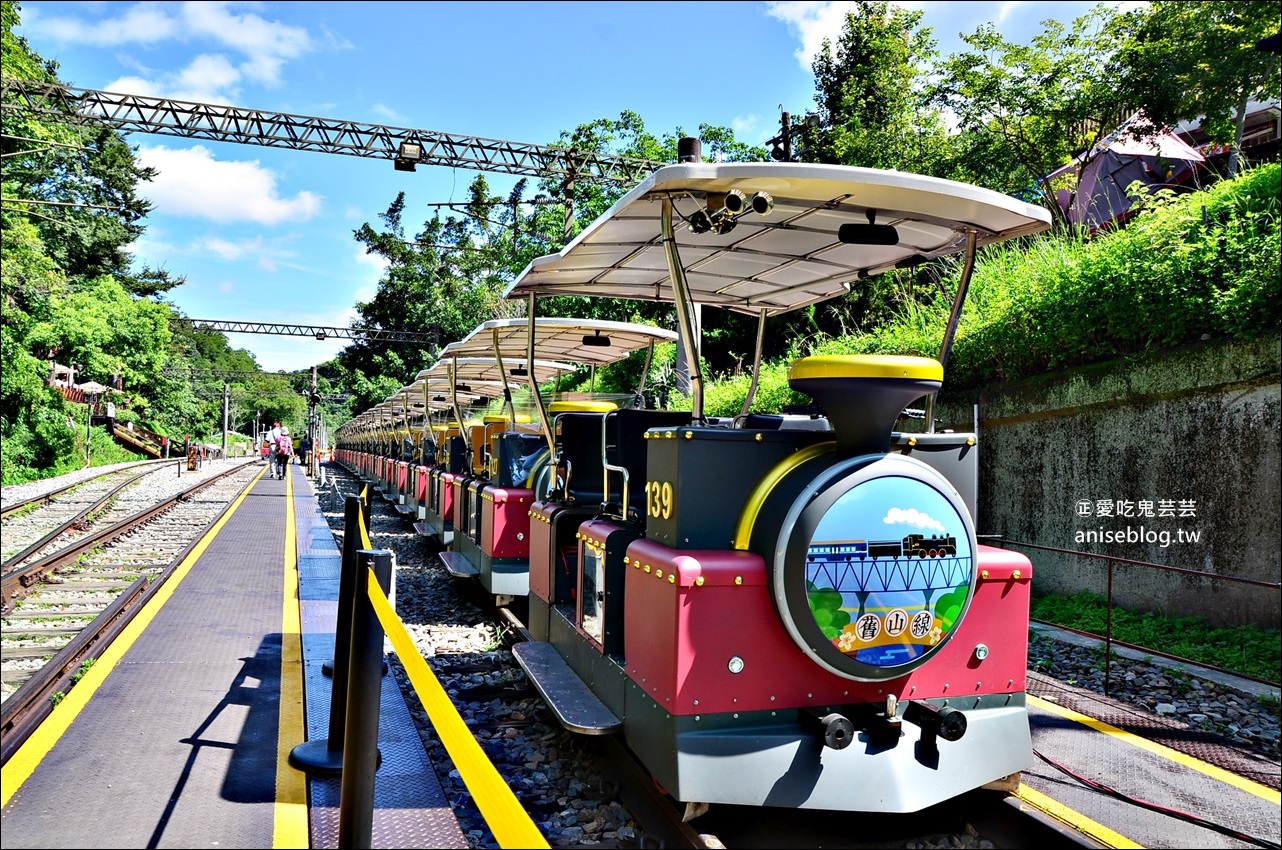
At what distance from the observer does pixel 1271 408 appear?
21.8 feet

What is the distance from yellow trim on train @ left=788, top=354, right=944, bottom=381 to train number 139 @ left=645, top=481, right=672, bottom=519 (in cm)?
78

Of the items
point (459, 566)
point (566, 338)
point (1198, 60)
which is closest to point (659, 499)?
point (566, 338)

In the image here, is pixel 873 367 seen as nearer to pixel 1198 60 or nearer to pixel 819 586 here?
pixel 819 586

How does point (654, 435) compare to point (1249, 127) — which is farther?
point (1249, 127)

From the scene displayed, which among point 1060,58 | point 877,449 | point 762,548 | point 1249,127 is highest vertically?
point 1249,127

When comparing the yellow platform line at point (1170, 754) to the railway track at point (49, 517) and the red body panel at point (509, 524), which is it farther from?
the railway track at point (49, 517)

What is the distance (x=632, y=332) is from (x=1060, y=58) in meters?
8.09

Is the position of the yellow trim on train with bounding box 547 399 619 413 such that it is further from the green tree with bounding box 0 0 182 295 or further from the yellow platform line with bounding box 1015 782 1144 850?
the green tree with bounding box 0 0 182 295

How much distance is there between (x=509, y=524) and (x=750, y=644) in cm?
447

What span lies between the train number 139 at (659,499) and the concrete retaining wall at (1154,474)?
4341mm

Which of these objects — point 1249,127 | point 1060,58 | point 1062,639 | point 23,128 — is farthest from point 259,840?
point 23,128

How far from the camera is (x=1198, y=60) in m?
10.6

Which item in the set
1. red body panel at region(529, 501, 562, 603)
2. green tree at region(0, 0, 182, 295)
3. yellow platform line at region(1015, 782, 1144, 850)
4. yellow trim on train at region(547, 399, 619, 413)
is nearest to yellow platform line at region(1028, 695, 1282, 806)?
yellow platform line at region(1015, 782, 1144, 850)

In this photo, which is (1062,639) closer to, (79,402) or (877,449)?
(877,449)
